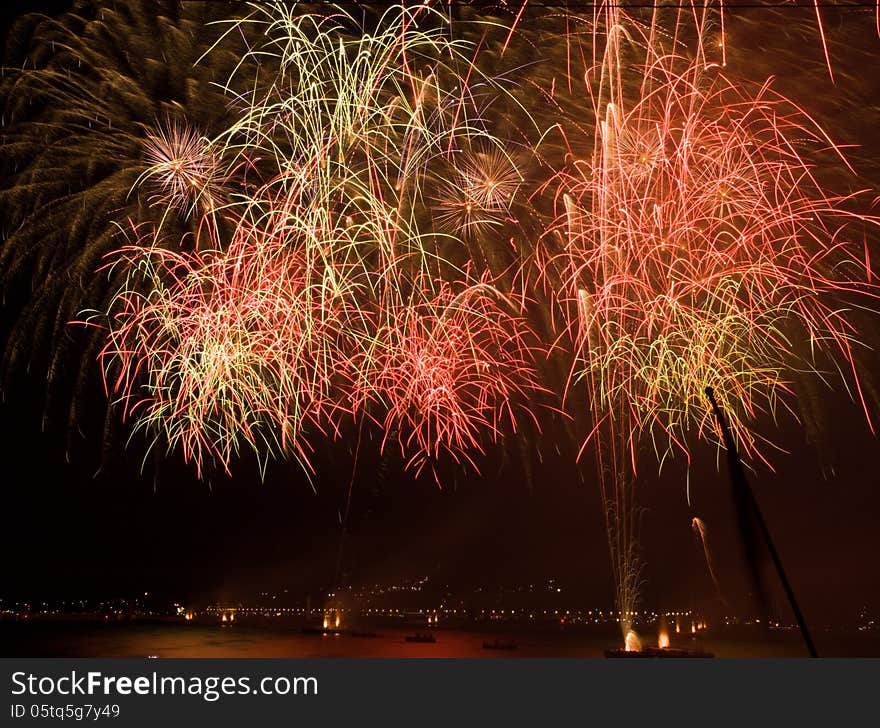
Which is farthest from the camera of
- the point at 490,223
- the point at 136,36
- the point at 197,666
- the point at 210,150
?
the point at 490,223

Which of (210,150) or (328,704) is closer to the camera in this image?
(328,704)

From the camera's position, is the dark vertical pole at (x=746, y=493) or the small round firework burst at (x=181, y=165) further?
the small round firework burst at (x=181, y=165)

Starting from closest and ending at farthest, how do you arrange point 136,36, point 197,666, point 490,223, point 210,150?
point 197,666, point 136,36, point 210,150, point 490,223

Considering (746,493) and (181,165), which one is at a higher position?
(181,165)

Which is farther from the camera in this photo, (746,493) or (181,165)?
(181,165)

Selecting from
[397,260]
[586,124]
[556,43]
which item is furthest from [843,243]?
[397,260]

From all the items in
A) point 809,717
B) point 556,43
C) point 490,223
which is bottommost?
point 809,717

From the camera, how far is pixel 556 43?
468 inches

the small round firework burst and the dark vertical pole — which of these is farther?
the small round firework burst

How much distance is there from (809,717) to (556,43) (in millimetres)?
9457

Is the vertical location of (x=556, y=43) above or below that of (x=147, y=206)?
above

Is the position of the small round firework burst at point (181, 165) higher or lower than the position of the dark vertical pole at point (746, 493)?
higher

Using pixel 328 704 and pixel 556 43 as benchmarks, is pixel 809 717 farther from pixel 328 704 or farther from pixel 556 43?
pixel 556 43

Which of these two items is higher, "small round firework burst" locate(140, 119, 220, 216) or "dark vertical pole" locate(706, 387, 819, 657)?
"small round firework burst" locate(140, 119, 220, 216)
